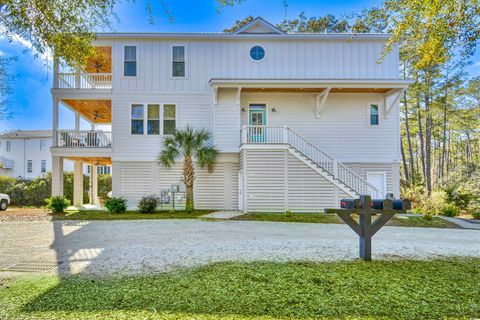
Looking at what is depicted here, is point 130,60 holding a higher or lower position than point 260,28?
lower

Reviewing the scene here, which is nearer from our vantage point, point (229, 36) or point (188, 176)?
point (188, 176)

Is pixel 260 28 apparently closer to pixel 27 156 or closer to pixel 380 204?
pixel 380 204

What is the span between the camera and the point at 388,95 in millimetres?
15008

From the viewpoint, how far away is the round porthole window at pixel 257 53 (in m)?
15.2

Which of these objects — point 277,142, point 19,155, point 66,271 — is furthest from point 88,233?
point 19,155

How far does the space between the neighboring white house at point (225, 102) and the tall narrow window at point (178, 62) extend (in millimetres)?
50

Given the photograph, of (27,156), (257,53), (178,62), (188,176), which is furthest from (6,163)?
(257,53)

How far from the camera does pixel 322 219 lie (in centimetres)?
1130

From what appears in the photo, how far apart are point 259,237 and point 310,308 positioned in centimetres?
449

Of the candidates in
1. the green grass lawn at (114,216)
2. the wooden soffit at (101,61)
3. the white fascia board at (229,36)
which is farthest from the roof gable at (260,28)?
the green grass lawn at (114,216)

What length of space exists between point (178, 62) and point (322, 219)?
10172mm

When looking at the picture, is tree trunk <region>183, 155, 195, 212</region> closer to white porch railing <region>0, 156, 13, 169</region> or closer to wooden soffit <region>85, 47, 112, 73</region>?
wooden soffit <region>85, 47, 112, 73</region>

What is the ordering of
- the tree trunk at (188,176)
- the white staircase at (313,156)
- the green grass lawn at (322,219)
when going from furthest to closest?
the tree trunk at (188,176) < the white staircase at (313,156) < the green grass lawn at (322,219)

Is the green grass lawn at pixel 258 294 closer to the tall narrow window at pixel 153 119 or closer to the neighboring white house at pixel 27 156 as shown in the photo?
the tall narrow window at pixel 153 119
